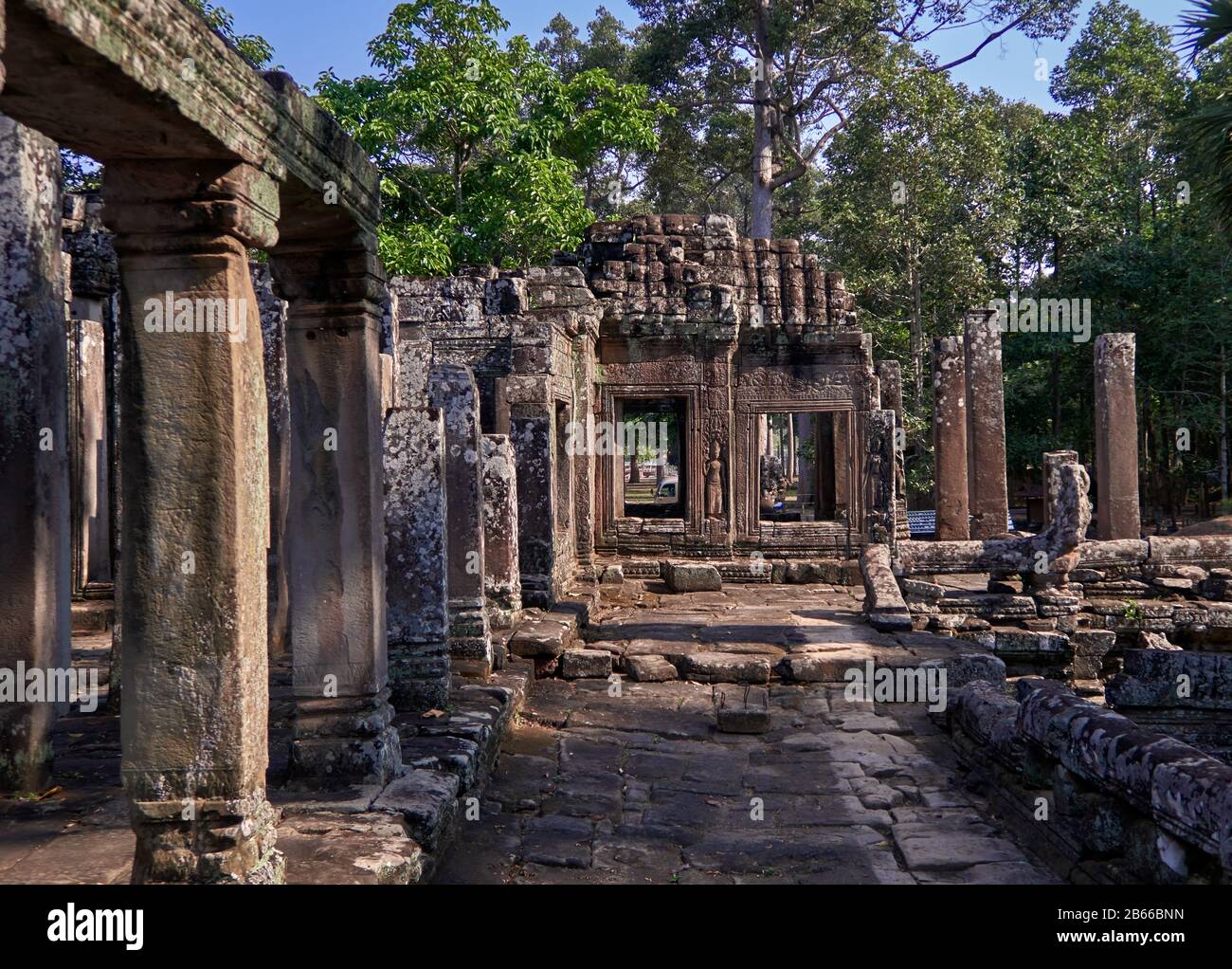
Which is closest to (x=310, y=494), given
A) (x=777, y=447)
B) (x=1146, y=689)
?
(x=1146, y=689)

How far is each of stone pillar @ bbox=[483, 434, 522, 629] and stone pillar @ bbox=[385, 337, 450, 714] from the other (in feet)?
9.12

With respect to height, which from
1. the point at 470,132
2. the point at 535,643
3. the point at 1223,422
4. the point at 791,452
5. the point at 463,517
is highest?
the point at 470,132

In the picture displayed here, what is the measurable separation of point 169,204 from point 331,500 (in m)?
1.76

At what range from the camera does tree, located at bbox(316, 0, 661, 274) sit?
1775cm

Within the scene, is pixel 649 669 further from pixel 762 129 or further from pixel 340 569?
pixel 762 129

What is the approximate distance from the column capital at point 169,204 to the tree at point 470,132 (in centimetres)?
1384

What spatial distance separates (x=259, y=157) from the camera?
12.2 feet

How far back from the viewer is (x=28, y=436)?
488cm

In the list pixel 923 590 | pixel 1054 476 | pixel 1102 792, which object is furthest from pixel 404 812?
pixel 1054 476

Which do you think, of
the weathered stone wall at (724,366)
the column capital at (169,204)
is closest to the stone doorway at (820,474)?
the weathered stone wall at (724,366)

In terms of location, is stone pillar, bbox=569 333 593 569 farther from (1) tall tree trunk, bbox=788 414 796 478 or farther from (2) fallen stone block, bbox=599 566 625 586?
(1) tall tree trunk, bbox=788 414 796 478

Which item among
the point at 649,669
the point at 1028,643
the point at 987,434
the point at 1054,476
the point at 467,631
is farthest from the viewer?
the point at 987,434

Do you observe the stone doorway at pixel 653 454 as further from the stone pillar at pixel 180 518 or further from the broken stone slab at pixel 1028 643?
the stone pillar at pixel 180 518

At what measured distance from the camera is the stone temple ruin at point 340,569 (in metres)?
3.51
